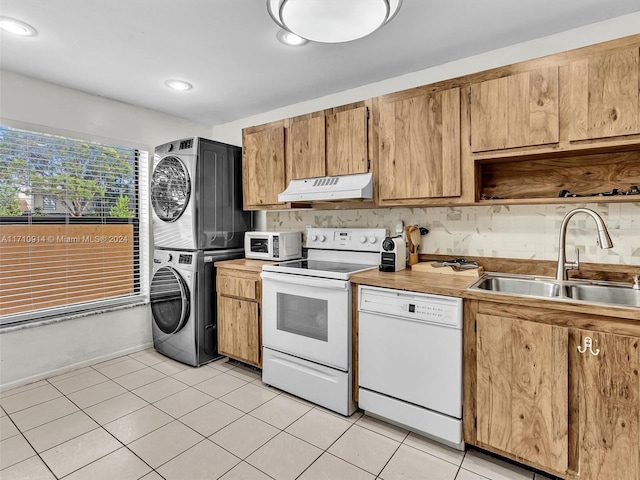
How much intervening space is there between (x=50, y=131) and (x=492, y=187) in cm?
343

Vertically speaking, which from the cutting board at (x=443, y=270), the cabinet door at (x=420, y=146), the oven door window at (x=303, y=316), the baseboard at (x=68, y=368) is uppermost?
the cabinet door at (x=420, y=146)

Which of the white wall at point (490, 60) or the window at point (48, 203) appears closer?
the white wall at point (490, 60)

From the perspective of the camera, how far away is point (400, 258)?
95.3 inches

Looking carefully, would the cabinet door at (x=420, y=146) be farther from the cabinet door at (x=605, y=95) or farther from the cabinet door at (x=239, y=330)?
the cabinet door at (x=239, y=330)

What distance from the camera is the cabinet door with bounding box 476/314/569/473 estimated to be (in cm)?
155

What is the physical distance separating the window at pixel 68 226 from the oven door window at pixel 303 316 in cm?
178

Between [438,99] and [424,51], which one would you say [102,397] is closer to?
[438,99]

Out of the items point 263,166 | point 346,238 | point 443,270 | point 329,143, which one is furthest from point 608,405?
point 263,166

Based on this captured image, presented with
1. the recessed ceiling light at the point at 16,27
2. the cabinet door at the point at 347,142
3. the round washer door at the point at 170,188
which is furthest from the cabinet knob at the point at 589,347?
the recessed ceiling light at the point at 16,27

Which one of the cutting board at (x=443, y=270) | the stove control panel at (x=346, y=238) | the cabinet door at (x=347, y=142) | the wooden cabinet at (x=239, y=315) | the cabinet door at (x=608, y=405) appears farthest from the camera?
the wooden cabinet at (x=239, y=315)

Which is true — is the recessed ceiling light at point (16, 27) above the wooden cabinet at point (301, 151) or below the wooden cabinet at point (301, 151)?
above

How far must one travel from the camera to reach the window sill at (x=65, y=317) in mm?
2594

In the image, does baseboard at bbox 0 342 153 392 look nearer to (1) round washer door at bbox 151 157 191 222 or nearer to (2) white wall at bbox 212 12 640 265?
(1) round washer door at bbox 151 157 191 222

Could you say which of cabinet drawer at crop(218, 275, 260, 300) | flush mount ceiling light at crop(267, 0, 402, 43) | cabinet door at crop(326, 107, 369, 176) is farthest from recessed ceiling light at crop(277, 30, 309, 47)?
cabinet drawer at crop(218, 275, 260, 300)
